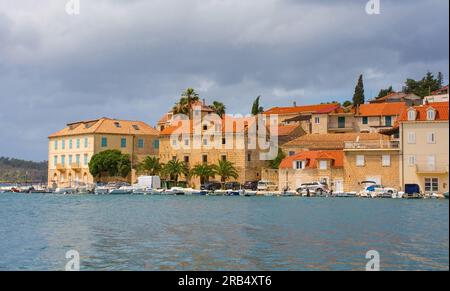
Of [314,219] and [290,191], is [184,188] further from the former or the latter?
[314,219]

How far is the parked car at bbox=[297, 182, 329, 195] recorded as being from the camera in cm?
5184

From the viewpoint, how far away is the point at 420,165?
45625 millimetres

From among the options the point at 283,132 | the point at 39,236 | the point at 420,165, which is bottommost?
the point at 39,236

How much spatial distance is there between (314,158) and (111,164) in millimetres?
29216

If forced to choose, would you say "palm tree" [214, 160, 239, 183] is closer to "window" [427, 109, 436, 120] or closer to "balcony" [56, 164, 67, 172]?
"window" [427, 109, 436, 120]

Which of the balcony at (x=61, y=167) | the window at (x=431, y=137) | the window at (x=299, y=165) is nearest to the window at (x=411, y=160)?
the window at (x=431, y=137)

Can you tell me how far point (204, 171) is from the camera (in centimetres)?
6494

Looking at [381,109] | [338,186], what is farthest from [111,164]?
[381,109]

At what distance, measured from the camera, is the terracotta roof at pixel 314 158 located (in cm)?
5369

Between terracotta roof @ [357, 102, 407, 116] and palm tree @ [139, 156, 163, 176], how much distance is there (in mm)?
25136

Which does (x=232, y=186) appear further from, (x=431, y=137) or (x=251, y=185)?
(x=431, y=137)

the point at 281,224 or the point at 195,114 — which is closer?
the point at 281,224
